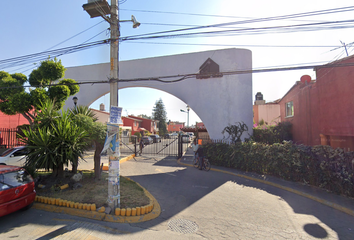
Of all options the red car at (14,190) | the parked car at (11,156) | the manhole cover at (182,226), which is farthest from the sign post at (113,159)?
the parked car at (11,156)

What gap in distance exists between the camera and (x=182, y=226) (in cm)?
449

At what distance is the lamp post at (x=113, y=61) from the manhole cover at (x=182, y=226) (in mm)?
1601

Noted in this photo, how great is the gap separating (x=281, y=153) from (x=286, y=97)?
9641mm

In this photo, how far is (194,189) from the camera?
731cm

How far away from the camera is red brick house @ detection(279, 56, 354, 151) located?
9.05 m

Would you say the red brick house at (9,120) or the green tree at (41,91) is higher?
the green tree at (41,91)

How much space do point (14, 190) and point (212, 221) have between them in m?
4.92

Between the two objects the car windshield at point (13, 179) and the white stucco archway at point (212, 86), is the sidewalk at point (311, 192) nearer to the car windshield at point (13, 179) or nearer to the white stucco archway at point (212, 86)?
the white stucco archway at point (212, 86)

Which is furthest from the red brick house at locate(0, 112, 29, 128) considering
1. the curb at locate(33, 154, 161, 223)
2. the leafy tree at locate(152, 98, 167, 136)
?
the leafy tree at locate(152, 98, 167, 136)

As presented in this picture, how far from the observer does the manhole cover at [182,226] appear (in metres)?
4.31

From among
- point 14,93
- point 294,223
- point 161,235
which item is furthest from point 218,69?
point 14,93

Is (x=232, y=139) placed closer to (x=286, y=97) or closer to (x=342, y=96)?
(x=342, y=96)

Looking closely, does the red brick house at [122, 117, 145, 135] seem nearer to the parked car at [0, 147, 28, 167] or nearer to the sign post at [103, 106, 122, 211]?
the parked car at [0, 147, 28, 167]

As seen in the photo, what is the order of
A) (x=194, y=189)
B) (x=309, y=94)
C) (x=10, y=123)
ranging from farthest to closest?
(x=10, y=123), (x=309, y=94), (x=194, y=189)
